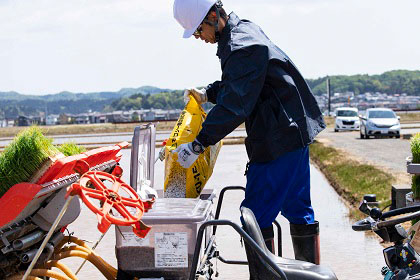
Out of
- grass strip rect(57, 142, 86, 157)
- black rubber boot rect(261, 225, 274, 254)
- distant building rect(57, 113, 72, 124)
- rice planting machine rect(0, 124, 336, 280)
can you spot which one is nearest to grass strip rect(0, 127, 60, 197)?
rice planting machine rect(0, 124, 336, 280)

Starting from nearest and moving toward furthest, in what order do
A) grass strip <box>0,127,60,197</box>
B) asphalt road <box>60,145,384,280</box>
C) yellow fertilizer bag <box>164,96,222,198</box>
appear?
1. grass strip <box>0,127,60,197</box>
2. yellow fertilizer bag <box>164,96,222,198</box>
3. asphalt road <box>60,145,384,280</box>

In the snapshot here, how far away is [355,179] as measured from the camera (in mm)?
13680

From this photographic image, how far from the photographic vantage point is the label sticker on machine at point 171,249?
190 inches

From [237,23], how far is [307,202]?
4.10 ft

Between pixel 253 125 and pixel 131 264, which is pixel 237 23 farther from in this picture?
pixel 131 264

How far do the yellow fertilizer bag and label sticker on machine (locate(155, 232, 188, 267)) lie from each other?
1348mm

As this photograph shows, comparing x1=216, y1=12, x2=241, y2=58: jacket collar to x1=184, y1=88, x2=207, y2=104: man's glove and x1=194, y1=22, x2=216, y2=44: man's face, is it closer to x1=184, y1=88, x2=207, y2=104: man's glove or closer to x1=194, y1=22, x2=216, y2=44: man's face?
x1=194, y1=22, x2=216, y2=44: man's face

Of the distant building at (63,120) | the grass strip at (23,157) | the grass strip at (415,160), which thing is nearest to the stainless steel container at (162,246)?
the grass strip at (23,157)

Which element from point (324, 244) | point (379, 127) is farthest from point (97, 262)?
point (379, 127)

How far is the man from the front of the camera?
482cm

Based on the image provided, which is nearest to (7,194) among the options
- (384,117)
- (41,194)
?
(41,194)

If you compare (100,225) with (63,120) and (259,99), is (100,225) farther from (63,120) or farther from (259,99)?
(63,120)

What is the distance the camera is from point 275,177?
5027 mm

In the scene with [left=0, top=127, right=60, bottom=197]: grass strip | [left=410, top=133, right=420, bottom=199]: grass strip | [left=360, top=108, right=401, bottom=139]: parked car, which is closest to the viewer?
[left=0, top=127, right=60, bottom=197]: grass strip
